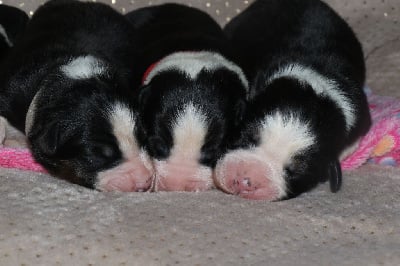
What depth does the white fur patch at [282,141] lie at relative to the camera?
3379 millimetres

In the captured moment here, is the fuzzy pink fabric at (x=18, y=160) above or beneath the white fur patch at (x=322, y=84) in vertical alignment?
beneath

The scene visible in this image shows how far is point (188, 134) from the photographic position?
3441 millimetres

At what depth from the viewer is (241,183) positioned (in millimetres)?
3305

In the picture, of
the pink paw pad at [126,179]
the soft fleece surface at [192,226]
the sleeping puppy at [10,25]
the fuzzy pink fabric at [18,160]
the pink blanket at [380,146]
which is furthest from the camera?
the sleeping puppy at [10,25]

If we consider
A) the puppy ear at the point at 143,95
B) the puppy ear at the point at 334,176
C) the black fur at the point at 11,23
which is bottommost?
the black fur at the point at 11,23

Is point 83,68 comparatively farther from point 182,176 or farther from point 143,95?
point 182,176

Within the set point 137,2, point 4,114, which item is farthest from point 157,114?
point 137,2

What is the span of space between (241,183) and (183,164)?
30 centimetres

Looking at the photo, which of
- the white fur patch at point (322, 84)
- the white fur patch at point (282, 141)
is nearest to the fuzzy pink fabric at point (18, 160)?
the white fur patch at point (282, 141)

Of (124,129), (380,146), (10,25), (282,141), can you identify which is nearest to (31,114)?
(124,129)

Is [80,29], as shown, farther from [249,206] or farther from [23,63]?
[249,206]

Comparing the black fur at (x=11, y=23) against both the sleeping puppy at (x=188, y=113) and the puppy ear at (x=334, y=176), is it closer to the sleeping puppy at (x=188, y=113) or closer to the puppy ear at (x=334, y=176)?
the sleeping puppy at (x=188, y=113)

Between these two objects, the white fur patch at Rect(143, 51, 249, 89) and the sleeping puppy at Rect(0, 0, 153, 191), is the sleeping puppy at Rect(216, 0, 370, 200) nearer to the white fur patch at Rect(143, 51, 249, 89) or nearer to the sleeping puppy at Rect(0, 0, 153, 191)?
the white fur patch at Rect(143, 51, 249, 89)

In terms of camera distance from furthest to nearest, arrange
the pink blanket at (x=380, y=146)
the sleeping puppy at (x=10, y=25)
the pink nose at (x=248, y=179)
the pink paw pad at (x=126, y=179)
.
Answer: the sleeping puppy at (x=10, y=25) < the pink blanket at (x=380, y=146) < the pink paw pad at (x=126, y=179) < the pink nose at (x=248, y=179)
